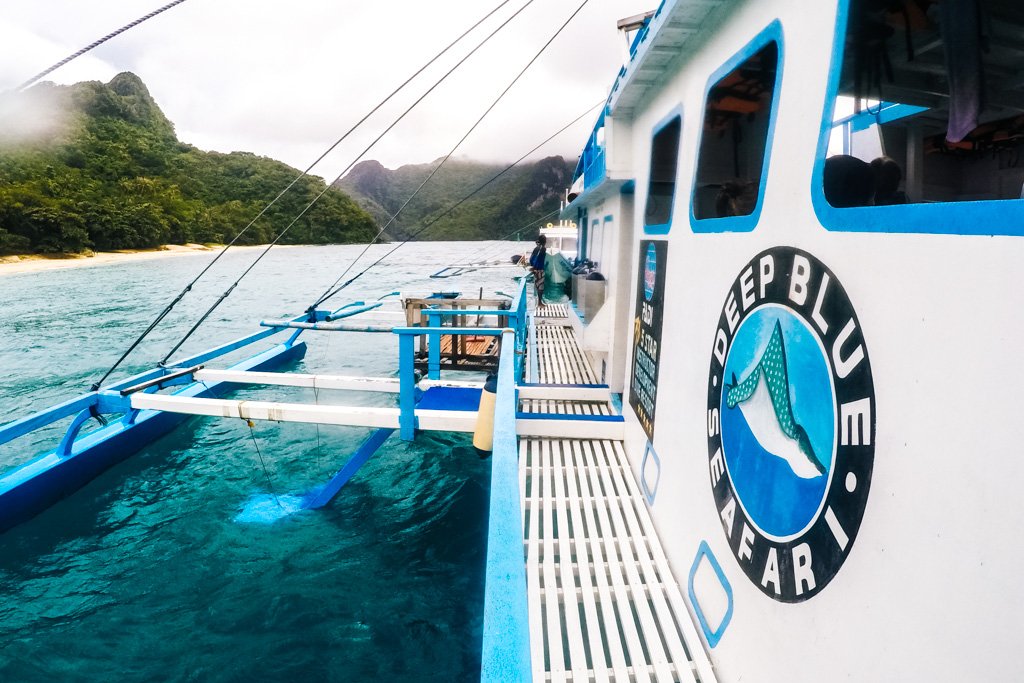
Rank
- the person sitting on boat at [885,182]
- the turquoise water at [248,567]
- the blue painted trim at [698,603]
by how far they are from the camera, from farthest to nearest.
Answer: the turquoise water at [248,567]
the blue painted trim at [698,603]
the person sitting on boat at [885,182]

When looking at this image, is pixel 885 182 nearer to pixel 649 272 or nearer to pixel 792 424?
pixel 792 424

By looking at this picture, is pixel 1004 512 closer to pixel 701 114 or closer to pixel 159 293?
pixel 701 114

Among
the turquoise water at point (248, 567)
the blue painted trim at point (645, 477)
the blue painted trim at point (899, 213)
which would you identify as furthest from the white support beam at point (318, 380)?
the blue painted trim at point (899, 213)

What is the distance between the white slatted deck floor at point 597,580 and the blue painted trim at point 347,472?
2068 millimetres

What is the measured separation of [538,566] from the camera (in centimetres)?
308

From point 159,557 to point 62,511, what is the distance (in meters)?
1.73

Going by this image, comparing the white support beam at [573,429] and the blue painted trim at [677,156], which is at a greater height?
the blue painted trim at [677,156]

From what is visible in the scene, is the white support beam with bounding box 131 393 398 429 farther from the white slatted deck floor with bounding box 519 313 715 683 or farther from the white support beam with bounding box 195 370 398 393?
the white slatted deck floor with bounding box 519 313 715 683

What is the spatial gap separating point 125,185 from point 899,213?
8758 cm

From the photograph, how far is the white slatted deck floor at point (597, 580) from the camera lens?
94.1 inches

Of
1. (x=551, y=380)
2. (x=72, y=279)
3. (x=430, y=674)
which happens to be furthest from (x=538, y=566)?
(x=72, y=279)

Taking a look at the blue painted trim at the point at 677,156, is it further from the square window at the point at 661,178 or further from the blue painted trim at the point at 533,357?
the blue painted trim at the point at 533,357

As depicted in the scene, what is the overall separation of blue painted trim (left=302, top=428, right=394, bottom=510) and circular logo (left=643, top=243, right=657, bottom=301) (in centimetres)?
334

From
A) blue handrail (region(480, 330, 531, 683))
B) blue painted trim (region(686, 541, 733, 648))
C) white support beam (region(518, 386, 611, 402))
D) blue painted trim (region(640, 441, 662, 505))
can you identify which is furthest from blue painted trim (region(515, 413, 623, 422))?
blue handrail (region(480, 330, 531, 683))
